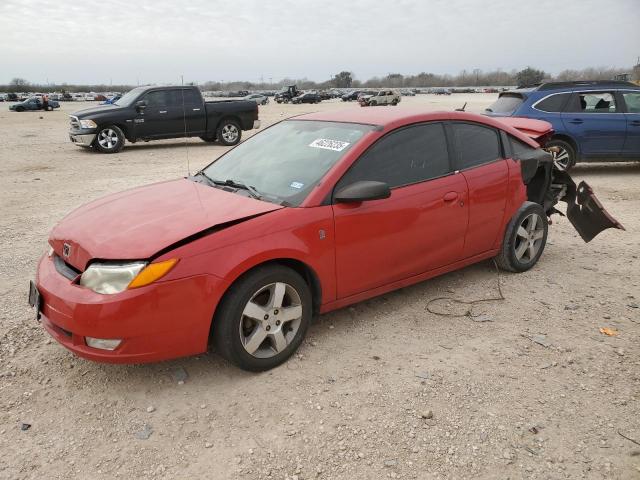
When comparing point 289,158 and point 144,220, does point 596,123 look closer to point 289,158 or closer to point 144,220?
point 289,158

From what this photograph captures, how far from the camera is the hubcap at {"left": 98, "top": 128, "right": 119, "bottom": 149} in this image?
13.8 meters

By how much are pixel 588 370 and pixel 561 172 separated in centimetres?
273

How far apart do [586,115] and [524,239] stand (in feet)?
20.2

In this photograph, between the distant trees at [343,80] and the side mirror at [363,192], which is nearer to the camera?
the side mirror at [363,192]

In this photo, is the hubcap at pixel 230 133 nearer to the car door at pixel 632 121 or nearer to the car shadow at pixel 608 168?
the car shadow at pixel 608 168

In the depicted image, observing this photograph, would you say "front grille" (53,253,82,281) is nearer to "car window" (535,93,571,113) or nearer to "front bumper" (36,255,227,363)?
"front bumper" (36,255,227,363)

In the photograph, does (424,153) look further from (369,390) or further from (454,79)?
→ (454,79)

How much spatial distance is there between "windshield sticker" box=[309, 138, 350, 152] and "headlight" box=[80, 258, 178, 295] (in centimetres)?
147

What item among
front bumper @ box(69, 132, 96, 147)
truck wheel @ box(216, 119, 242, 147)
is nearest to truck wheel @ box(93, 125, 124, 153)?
front bumper @ box(69, 132, 96, 147)

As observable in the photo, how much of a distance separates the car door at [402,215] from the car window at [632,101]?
7.64m

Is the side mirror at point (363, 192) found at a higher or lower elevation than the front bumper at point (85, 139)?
lower

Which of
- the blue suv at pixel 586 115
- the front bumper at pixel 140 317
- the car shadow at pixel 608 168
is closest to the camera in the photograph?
the front bumper at pixel 140 317

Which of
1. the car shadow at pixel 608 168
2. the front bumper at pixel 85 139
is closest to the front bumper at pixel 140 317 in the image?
the car shadow at pixel 608 168

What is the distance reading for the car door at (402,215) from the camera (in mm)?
3566
